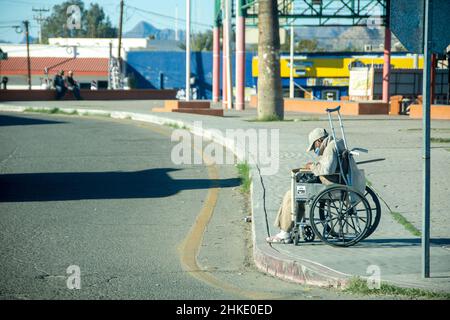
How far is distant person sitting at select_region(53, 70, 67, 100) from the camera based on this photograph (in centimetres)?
4712

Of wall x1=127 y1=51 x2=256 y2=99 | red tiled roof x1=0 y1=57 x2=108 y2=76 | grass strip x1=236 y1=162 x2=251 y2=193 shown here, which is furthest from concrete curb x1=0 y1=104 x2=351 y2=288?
red tiled roof x1=0 y1=57 x2=108 y2=76

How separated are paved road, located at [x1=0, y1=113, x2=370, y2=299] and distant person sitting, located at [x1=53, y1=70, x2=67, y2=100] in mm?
28669

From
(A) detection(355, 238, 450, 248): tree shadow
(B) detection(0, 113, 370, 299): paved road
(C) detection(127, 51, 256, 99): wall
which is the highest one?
(C) detection(127, 51, 256, 99): wall

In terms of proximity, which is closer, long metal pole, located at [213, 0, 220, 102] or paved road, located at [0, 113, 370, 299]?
paved road, located at [0, 113, 370, 299]

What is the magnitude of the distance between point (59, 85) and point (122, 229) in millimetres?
38823

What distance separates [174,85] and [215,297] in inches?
2862

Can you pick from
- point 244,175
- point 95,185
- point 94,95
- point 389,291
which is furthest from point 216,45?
point 389,291

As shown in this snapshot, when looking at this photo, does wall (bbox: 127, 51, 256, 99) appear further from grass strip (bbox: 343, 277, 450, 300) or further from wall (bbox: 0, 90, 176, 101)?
grass strip (bbox: 343, 277, 450, 300)

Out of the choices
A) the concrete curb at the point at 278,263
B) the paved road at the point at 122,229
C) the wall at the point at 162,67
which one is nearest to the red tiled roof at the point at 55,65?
the wall at the point at 162,67

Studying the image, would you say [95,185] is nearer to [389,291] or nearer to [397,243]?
[397,243]

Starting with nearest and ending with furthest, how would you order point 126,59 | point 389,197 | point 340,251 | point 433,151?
point 340,251 → point 389,197 → point 433,151 → point 126,59
